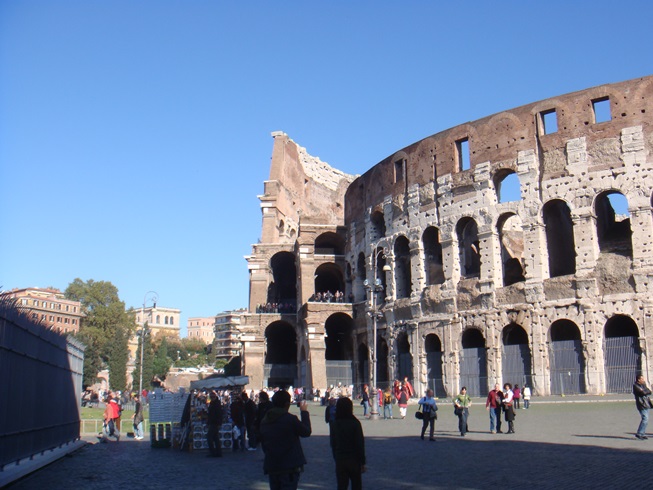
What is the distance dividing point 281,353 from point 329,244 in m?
8.32

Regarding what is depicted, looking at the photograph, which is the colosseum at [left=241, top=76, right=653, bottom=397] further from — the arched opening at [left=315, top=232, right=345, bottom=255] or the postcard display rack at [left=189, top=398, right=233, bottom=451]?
the postcard display rack at [left=189, top=398, right=233, bottom=451]

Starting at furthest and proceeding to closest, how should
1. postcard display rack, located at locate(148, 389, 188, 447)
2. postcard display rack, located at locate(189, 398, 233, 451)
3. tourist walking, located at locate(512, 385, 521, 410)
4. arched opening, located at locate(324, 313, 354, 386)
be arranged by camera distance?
1. arched opening, located at locate(324, 313, 354, 386)
2. tourist walking, located at locate(512, 385, 521, 410)
3. postcard display rack, located at locate(148, 389, 188, 447)
4. postcard display rack, located at locate(189, 398, 233, 451)

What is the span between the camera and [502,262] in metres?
30.0

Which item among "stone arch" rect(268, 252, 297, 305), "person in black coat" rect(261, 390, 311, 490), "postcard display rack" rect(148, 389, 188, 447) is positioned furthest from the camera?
"stone arch" rect(268, 252, 297, 305)

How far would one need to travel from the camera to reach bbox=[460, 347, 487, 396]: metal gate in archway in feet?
95.2

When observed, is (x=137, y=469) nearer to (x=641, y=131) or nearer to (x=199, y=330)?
(x=641, y=131)

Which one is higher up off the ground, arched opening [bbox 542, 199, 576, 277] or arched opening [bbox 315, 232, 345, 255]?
arched opening [bbox 315, 232, 345, 255]

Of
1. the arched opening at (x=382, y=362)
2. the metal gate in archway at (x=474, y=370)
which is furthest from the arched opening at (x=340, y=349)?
the metal gate in archway at (x=474, y=370)

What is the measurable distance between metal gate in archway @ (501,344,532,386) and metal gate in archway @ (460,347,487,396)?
3.23 feet

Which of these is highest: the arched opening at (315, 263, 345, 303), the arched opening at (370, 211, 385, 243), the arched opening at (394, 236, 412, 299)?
the arched opening at (370, 211, 385, 243)

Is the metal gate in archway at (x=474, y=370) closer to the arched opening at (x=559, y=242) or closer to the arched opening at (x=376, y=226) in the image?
the arched opening at (x=559, y=242)

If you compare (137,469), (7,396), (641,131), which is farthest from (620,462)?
(641,131)

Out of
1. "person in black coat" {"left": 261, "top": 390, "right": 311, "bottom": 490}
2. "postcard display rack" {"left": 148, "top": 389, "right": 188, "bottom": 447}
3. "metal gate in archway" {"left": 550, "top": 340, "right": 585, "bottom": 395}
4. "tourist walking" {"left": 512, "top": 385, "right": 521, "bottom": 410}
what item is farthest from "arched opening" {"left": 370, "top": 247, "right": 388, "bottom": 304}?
"person in black coat" {"left": 261, "top": 390, "right": 311, "bottom": 490}

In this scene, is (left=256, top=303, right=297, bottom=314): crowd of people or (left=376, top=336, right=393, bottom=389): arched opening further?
(left=256, top=303, right=297, bottom=314): crowd of people
